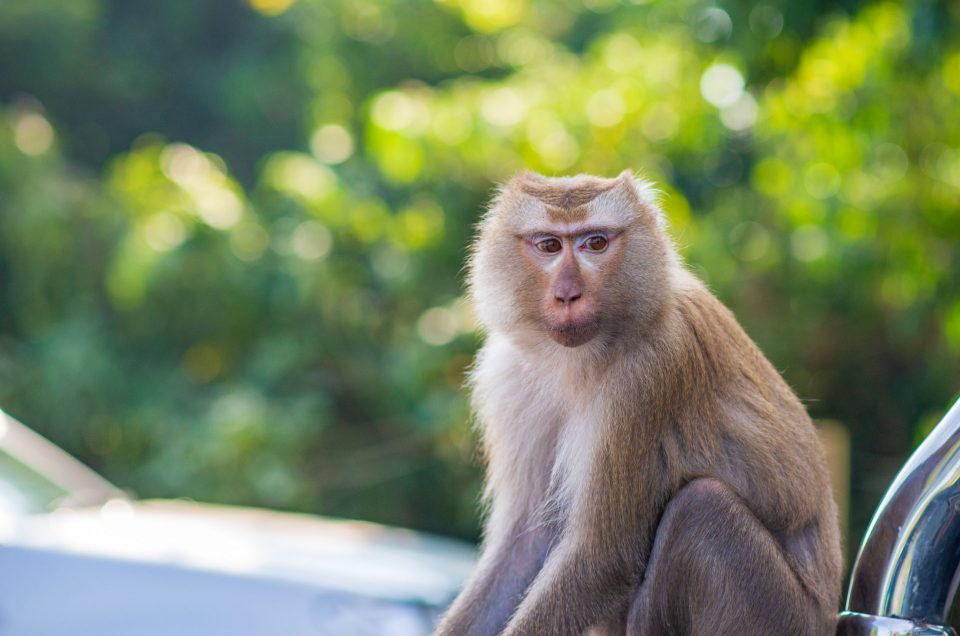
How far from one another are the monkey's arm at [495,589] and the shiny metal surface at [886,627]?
137 cm

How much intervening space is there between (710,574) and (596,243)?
78 cm

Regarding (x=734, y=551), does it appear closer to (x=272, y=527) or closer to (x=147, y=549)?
(x=147, y=549)

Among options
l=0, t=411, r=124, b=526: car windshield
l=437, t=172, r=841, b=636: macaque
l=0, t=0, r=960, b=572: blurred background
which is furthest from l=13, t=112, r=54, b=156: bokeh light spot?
l=437, t=172, r=841, b=636: macaque

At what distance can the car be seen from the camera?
169 inches

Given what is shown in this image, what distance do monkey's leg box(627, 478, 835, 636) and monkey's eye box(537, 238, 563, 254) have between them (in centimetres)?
62

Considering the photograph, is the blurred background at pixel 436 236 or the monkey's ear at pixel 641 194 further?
the blurred background at pixel 436 236

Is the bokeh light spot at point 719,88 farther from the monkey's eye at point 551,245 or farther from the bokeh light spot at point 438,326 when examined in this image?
the monkey's eye at point 551,245

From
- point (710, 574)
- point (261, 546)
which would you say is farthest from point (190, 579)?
point (710, 574)

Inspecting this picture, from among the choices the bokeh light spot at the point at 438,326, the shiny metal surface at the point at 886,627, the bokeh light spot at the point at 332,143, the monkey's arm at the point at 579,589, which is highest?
the bokeh light spot at the point at 332,143

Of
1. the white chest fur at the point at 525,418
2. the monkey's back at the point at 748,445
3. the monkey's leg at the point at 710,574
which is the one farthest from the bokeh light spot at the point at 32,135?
the monkey's leg at the point at 710,574

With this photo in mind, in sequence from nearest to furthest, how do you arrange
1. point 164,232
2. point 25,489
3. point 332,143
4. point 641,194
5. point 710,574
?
1. point 710,574
2. point 641,194
3. point 25,489
4. point 164,232
5. point 332,143

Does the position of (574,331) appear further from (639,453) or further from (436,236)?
(436,236)

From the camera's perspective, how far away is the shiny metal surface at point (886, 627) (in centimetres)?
143

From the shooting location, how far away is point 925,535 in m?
1.42
